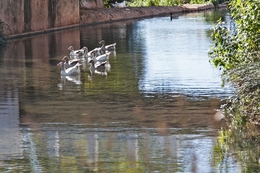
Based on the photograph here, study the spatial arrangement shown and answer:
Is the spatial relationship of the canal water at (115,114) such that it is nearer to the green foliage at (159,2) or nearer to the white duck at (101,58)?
the white duck at (101,58)

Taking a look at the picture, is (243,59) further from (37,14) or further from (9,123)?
(37,14)

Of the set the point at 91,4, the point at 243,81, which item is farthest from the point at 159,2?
the point at 243,81

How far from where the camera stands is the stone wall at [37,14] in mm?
34969

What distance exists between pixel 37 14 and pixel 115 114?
2381 cm

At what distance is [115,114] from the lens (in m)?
15.3

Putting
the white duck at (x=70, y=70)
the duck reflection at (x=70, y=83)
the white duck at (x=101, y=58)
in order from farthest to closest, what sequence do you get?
the white duck at (x=101, y=58) → the white duck at (x=70, y=70) → the duck reflection at (x=70, y=83)

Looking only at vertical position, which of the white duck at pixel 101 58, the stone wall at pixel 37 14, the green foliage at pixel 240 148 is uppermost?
the stone wall at pixel 37 14

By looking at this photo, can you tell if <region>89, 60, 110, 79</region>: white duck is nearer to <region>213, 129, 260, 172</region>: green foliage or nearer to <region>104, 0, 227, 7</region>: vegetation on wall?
<region>213, 129, 260, 172</region>: green foliage

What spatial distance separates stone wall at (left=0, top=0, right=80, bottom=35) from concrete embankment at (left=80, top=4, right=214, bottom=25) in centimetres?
197

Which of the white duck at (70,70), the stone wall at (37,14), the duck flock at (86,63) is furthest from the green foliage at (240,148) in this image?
the stone wall at (37,14)

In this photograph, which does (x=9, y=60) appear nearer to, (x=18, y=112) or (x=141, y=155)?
(x=18, y=112)

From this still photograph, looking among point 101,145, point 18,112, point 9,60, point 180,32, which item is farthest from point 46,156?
point 180,32

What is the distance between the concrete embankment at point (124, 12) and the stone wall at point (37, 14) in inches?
77.7

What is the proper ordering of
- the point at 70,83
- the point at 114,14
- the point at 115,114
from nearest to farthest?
the point at 115,114 < the point at 70,83 < the point at 114,14
